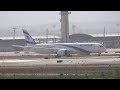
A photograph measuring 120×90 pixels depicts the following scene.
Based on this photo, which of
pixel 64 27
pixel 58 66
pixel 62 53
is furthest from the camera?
pixel 64 27

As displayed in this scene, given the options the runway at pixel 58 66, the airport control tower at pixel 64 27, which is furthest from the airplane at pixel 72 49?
the airport control tower at pixel 64 27

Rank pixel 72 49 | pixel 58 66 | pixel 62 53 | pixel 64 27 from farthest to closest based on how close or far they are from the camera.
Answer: pixel 64 27, pixel 72 49, pixel 62 53, pixel 58 66

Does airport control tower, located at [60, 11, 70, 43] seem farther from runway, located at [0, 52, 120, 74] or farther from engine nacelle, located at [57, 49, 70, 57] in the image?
runway, located at [0, 52, 120, 74]

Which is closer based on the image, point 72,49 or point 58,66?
point 58,66

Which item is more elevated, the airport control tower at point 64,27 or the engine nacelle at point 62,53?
the airport control tower at point 64,27

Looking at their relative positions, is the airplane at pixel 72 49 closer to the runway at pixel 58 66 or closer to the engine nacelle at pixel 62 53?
the engine nacelle at pixel 62 53

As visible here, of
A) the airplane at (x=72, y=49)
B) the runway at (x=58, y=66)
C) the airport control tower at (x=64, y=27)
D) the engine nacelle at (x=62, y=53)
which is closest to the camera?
the runway at (x=58, y=66)

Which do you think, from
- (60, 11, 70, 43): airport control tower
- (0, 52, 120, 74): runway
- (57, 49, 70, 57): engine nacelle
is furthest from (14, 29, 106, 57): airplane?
(60, 11, 70, 43): airport control tower

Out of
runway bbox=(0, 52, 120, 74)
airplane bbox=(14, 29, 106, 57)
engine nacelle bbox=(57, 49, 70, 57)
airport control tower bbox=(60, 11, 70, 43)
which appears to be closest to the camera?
runway bbox=(0, 52, 120, 74)

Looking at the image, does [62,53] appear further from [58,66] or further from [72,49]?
[58,66]

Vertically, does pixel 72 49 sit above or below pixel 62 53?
above

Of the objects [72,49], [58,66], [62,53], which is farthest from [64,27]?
[58,66]
